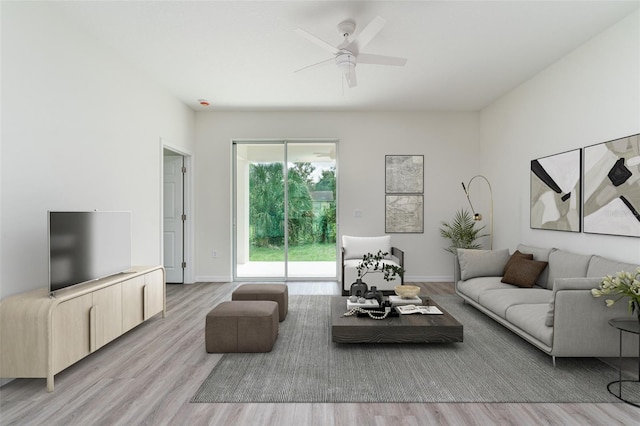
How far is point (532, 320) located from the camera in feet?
9.28

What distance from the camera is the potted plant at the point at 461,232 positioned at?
555 centimetres

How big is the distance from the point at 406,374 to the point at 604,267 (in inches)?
82.0

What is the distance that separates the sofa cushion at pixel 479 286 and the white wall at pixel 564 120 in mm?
861

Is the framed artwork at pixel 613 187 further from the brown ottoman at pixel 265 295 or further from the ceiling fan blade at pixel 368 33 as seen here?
the brown ottoman at pixel 265 295

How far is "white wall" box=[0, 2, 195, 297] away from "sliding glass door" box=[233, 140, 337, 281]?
1.98 metres

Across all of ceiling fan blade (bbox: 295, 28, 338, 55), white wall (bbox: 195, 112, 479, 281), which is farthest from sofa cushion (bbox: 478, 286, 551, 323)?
ceiling fan blade (bbox: 295, 28, 338, 55)

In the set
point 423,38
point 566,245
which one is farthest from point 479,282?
point 423,38

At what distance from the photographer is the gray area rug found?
89.6 inches

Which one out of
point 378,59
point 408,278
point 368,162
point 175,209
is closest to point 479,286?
point 408,278

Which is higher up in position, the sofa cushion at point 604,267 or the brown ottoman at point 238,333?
the sofa cushion at point 604,267

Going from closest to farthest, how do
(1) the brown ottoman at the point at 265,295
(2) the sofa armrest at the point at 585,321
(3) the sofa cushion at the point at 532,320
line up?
(2) the sofa armrest at the point at 585,321, (3) the sofa cushion at the point at 532,320, (1) the brown ottoman at the point at 265,295

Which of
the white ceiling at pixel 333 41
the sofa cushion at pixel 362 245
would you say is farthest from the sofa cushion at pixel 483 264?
the white ceiling at pixel 333 41

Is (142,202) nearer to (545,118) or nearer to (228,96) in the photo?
(228,96)

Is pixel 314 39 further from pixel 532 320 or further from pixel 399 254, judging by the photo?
pixel 399 254
